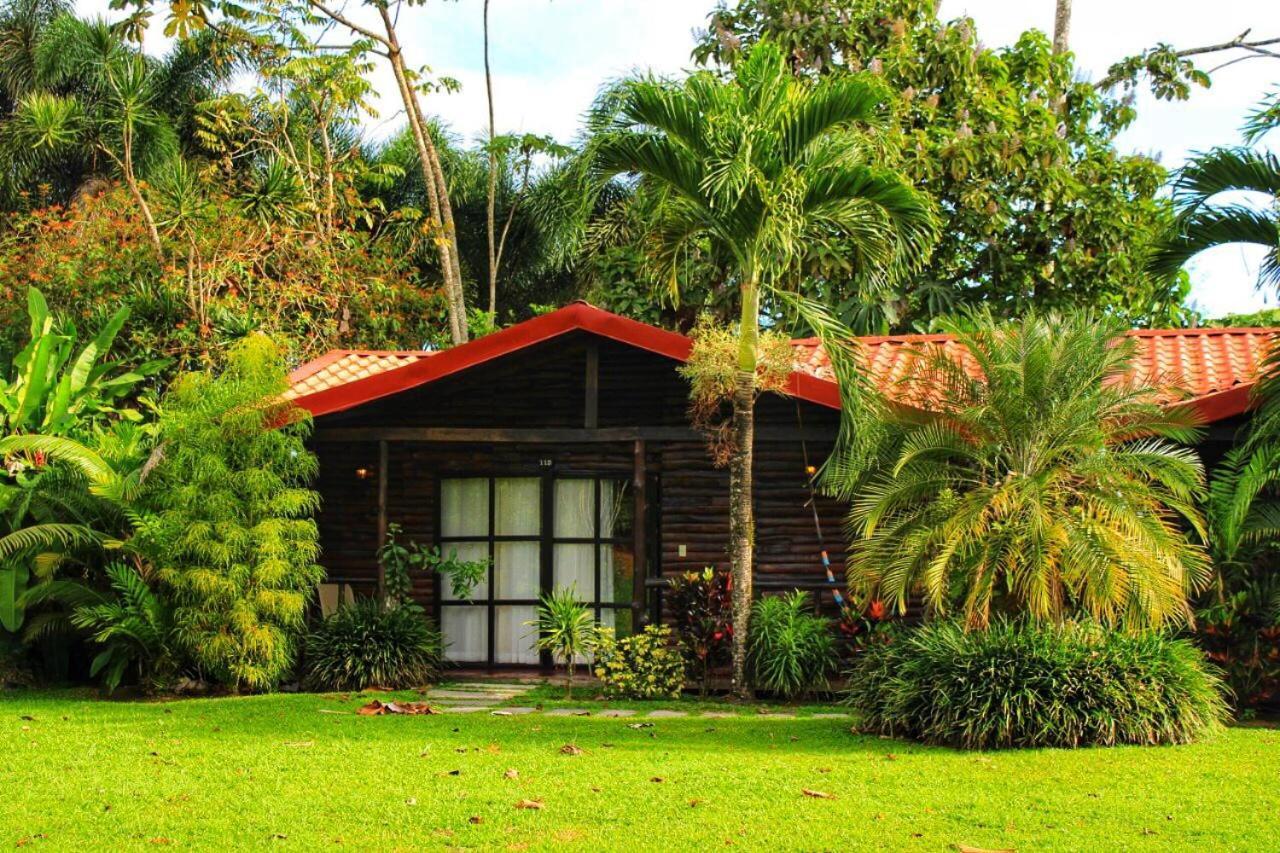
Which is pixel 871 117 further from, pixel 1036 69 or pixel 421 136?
pixel 421 136

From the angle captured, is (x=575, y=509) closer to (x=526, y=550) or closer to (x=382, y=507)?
(x=526, y=550)

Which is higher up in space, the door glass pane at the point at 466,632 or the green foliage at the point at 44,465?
the green foliage at the point at 44,465

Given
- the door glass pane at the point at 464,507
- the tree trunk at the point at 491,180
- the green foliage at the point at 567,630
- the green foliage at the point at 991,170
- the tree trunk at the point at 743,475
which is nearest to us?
the tree trunk at the point at 743,475

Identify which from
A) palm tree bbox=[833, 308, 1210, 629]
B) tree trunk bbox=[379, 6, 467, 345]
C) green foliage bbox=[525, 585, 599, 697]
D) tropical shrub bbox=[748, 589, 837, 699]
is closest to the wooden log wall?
tropical shrub bbox=[748, 589, 837, 699]

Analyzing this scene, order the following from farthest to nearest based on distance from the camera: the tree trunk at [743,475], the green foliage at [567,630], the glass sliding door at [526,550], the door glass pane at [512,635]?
the door glass pane at [512,635] → the glass sliding door at [526,550] → the green foliage at [567,630] → the tree trunk at [743,475]

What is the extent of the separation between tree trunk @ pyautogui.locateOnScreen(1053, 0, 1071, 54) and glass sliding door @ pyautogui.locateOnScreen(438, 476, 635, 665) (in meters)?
12.8

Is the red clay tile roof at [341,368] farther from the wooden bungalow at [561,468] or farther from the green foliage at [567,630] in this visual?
the green foliage at [567,630]

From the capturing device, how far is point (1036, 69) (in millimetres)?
19688

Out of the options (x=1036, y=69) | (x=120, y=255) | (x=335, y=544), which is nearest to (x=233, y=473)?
(x=335, y=544)

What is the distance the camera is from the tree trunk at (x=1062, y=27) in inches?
856

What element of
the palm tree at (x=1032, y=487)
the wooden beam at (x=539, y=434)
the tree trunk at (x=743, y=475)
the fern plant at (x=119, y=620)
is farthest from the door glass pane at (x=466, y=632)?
the palm tree at (x=1032, y=487)

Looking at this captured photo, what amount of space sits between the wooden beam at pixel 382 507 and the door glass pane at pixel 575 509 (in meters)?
1.66

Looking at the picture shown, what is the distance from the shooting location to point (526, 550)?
1341 cm

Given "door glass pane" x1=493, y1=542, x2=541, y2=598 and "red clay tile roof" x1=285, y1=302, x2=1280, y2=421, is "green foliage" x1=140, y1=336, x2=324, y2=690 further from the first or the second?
"door glass pane" x1=493, y1=542, x2=541, y2=598
